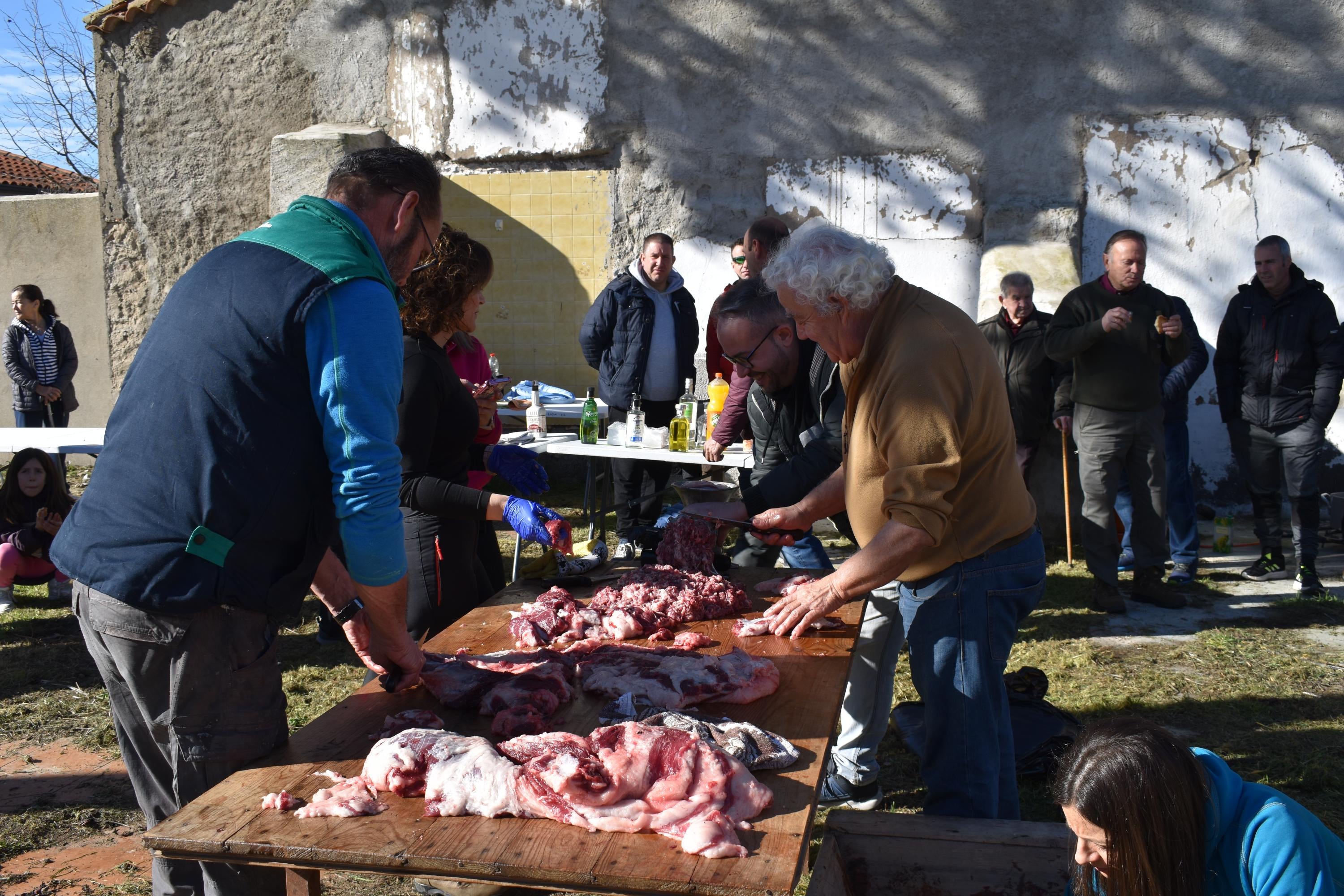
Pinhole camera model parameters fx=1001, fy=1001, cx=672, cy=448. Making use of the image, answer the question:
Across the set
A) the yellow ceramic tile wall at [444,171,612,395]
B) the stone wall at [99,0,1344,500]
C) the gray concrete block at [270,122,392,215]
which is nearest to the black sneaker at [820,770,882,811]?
the stone wall at [99,0,1344,500]

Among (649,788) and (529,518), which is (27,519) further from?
(649,788)

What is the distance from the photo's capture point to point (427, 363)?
315 cm

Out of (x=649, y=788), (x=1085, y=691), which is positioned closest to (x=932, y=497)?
(x=649, y=788)

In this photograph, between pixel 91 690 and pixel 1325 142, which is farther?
pixel 1325 142

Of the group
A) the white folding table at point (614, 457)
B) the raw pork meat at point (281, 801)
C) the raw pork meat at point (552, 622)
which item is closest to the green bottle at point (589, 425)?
the white folding table at point (614, 457)

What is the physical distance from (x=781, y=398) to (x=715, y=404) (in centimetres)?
273

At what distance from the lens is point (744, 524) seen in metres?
3.52

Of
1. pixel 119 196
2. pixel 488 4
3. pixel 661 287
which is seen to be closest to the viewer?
pixel 661 287

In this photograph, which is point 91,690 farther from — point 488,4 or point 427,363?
point 488,4

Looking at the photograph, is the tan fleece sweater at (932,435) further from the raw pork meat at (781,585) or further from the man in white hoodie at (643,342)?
the man in white hoodie at (643,342)

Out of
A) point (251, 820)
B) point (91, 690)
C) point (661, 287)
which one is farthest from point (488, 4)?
point (251, 820)

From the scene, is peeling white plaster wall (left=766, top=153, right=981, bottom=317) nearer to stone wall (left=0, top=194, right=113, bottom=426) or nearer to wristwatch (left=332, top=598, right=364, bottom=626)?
wristwatch (left=332, top=598, right=364, bottom=626)

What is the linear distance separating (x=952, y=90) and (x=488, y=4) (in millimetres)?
4419

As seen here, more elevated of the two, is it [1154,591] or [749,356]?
[749,356]
